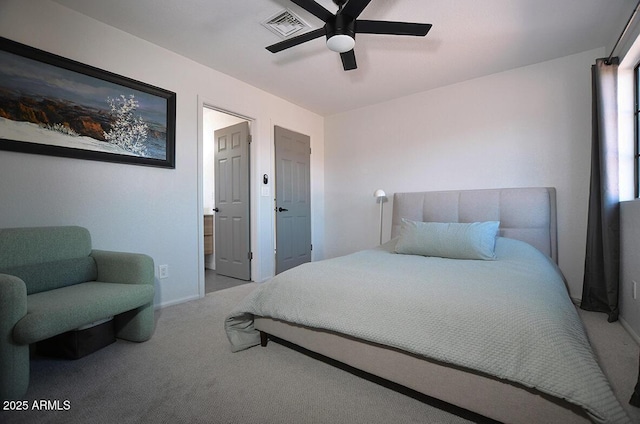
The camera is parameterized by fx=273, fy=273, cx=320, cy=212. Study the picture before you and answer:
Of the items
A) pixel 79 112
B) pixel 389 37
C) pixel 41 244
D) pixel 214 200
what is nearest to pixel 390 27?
pixel 389 37

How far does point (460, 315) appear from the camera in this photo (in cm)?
Answer: 118

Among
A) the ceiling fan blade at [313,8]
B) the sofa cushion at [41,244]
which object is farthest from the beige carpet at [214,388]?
the ceiling fan blade at [313,8]

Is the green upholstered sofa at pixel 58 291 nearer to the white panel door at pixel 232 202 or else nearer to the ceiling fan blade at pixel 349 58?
the white panel door at pixel 232 202

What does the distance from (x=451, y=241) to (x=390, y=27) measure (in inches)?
66.6

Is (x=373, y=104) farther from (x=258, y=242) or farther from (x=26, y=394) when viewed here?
(x=26, y=394)

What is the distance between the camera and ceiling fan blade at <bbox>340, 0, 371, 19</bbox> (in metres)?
1.64

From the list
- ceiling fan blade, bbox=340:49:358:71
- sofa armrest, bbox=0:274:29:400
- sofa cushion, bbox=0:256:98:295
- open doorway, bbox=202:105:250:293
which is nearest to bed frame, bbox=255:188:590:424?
sofa armrest, bbox=0:274:29:400

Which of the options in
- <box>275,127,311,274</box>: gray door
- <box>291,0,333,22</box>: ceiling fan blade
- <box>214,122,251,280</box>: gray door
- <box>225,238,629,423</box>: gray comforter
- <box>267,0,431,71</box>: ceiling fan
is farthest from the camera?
<box>275,127,311,274</box>: gray door

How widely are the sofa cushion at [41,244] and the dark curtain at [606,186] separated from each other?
4133mm

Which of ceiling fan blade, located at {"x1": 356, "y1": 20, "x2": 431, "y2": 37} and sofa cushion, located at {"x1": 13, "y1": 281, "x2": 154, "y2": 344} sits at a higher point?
ceiling fan blade, located at {"x1": 356, "y1": 20, "x2": 431, "y2": 37}

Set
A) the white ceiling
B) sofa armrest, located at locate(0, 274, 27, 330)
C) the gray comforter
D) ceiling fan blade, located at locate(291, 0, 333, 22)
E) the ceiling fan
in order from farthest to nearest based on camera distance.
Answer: the white ceiling
the ceiling fan
ceiling fan blade, located at locate(291, 0, 333, 22)
sofa armrest, located at locate(0, 274, 27, 330)
the gray comforter

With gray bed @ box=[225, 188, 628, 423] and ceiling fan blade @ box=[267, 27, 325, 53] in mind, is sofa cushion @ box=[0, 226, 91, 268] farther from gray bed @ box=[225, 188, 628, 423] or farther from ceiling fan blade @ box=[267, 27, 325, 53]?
ceiling fan blade @ box=[267, 27, 325, 53]

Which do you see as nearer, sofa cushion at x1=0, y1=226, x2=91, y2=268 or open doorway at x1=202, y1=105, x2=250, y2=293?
sofa cushion at x1=0, y1=226, x2=91, y2=268

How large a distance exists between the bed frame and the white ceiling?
4.59 ft
